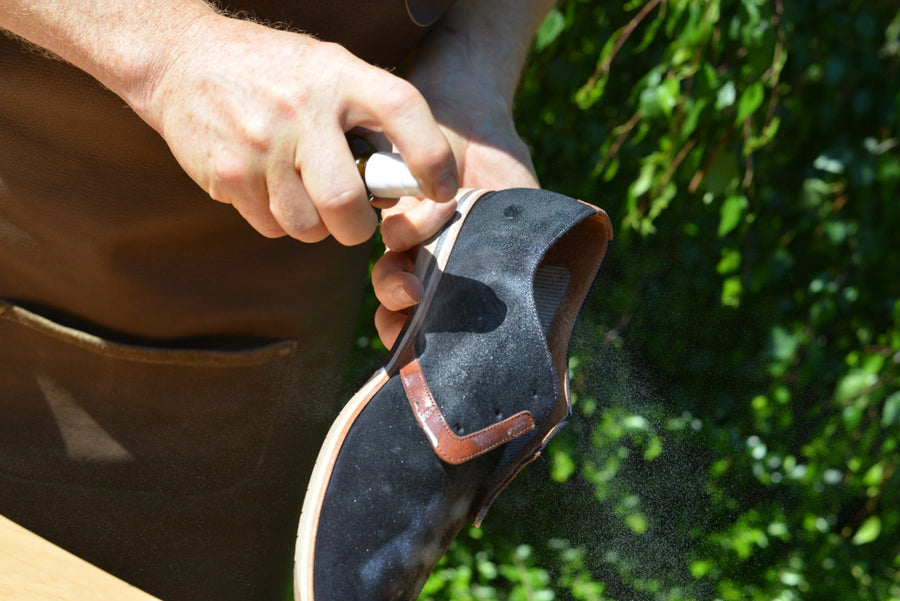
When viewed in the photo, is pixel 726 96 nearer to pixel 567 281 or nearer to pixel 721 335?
pixel 721 335

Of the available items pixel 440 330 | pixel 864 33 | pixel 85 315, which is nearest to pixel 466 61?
pixel 440 330

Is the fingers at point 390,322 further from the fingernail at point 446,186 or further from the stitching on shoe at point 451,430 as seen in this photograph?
the fingernail at point 446,186

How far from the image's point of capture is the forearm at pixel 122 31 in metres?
0.84

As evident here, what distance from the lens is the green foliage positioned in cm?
232

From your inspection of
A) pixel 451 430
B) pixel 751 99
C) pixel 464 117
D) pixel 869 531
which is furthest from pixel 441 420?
pixel 869 531

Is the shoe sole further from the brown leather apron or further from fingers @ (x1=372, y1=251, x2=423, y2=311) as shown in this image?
the brown leather apron

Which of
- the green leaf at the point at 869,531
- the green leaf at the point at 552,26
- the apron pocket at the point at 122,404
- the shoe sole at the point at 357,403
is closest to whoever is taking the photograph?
the shoe sole at the point at 357,403

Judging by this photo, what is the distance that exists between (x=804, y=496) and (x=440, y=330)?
6.40 feet

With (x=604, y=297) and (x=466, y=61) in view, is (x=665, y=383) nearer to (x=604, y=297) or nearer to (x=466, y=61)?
(x=604, y=297)

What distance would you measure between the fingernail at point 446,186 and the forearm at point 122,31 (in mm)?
292

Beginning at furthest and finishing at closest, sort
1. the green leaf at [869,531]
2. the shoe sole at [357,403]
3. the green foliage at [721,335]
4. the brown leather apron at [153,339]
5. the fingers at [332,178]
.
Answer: the green leaf at [869,531] → the green foliage at [721,335] → the brown leather apron at [153,339] → the shoe sole at [357,403] → the fingers at [332,178]

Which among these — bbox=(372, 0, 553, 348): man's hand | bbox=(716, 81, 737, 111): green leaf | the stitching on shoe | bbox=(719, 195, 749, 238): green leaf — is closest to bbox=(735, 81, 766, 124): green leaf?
bbox=(716, 81, 737, 111): green leaf

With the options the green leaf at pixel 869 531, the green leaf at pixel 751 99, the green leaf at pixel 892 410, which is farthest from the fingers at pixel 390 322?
the green leaf at pixel 869 531

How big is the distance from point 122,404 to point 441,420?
0.60 metres
